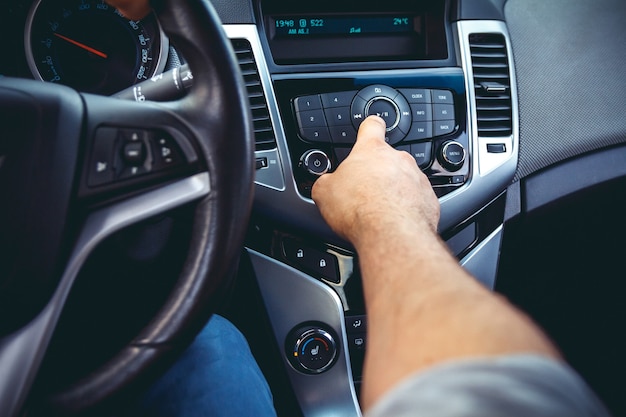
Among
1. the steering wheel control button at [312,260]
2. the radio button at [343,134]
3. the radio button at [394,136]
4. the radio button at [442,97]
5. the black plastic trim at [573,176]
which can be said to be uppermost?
the radio button at [442,97]

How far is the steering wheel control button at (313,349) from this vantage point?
1.02 m

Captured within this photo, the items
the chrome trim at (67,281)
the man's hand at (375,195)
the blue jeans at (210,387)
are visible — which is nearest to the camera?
the chrome trim at (67,281)

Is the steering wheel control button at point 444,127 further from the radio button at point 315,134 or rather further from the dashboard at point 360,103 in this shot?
the radio button at point 315,134

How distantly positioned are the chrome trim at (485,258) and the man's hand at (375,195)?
33 cm

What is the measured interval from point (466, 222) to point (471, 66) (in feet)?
1.00

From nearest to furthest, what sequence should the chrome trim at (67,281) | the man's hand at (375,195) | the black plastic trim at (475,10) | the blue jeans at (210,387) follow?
the chrome trim at (67,281) → the man's hand at (375,195) → the blue jeans at (210,387) → the black plastic trim at (475,10)

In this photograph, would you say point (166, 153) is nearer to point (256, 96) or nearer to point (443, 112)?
point (256, 96)

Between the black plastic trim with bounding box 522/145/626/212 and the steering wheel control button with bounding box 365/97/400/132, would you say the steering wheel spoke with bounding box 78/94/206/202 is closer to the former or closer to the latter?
the steering wheel control button with bounding box 365/97/400/132

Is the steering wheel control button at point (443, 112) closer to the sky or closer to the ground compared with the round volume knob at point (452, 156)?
closer to the sky

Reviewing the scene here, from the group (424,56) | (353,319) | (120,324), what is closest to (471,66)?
(424,56)

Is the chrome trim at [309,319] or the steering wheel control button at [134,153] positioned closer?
the steering wheel control button at [134,153]

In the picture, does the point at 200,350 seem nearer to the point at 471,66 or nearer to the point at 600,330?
the point at 471,66

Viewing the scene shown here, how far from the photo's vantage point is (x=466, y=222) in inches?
41.6

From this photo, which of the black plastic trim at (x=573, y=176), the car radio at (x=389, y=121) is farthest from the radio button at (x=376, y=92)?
the black plastic trim at (x=573, y=176)
